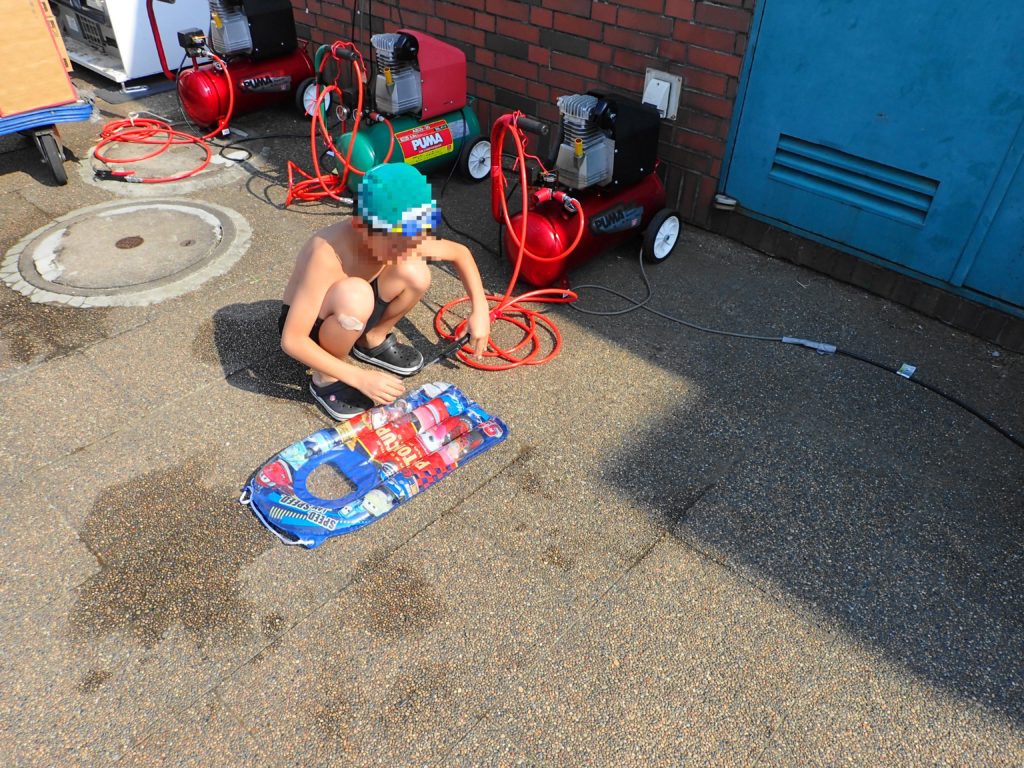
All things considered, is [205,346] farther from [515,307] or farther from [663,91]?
[663,91]

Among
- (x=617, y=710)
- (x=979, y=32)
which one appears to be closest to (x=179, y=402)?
(x=617, y=710)

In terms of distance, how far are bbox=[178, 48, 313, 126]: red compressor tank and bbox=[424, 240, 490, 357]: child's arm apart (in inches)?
124

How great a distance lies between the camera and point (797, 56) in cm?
337

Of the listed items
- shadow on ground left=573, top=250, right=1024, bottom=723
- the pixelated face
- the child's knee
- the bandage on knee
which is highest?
the pixelated face

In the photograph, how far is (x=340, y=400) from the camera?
2.78 meters

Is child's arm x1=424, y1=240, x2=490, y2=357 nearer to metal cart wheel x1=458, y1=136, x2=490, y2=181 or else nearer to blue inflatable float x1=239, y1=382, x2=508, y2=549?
blue inflatable float x1=239, y1=382, x2=508, y2=549

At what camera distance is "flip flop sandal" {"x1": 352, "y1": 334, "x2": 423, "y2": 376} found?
2.97 meters

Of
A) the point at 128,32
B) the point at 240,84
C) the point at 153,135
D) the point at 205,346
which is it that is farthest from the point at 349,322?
the point at 128,32

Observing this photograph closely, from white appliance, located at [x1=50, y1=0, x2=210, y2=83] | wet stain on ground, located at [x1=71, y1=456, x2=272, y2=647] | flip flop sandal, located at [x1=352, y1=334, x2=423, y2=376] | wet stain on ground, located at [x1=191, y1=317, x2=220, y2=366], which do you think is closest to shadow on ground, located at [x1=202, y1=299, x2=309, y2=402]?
wet stain on ground, located at [x1=191, y1=317, x2=220, y2=366]

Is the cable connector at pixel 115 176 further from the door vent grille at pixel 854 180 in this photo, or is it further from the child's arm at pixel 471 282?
the door vent grille at pixel 854 180

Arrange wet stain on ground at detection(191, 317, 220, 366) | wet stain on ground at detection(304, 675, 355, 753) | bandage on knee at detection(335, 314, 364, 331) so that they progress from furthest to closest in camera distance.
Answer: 1. wet stain on ground at detection(191, 317, 220, 366)
2. bandage on knee at detection(335, 314, 364, 331)
3. wet stain on ground at detection(304, 675, 355, 753)

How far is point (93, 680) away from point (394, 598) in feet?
2.68

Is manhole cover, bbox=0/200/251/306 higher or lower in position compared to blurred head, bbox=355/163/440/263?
lower

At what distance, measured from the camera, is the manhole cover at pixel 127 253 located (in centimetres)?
347
